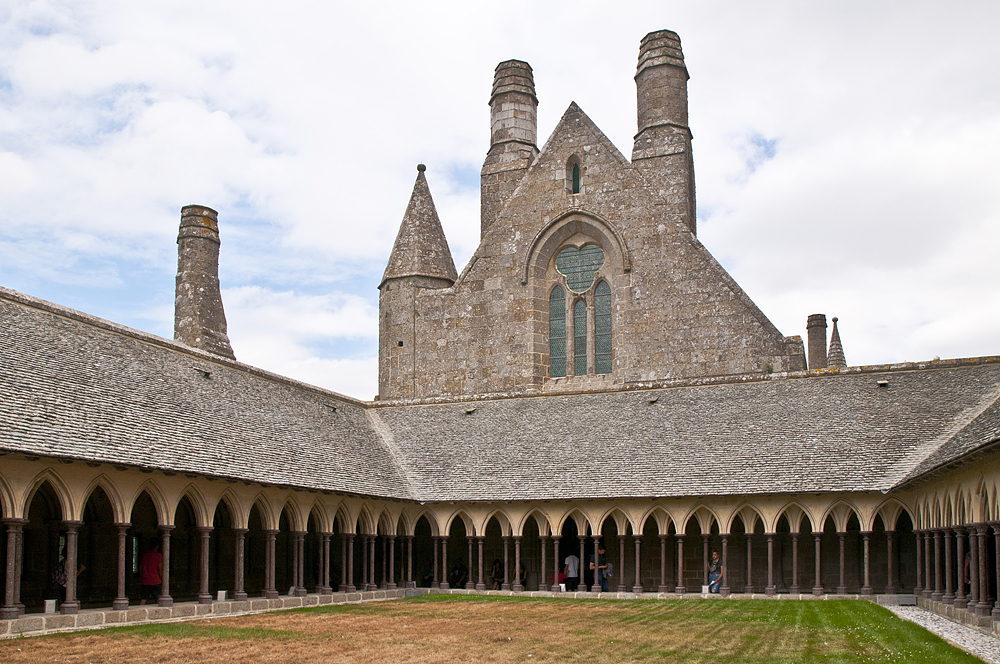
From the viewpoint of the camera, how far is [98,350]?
70.8ft

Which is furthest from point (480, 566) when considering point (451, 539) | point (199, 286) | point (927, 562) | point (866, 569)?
point (199, 286)

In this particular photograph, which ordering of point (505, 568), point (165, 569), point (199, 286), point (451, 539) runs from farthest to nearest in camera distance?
point (199, 286), point (451, 539), point (505, 568), point (165, 569)

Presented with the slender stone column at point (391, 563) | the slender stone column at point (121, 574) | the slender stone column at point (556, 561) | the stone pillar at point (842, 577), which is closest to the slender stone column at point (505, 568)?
the slender stone column at point (556, 561)

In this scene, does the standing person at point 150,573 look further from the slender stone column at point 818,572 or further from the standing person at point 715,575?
the slender stone column at point 818,572

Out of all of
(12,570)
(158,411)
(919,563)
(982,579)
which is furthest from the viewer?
(919,563)

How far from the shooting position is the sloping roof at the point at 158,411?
59.2ft

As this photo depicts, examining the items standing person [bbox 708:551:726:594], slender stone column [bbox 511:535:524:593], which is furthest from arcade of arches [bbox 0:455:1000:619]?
standing person [bbox 708:551:726:594]

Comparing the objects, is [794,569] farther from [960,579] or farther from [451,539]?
[451,539]

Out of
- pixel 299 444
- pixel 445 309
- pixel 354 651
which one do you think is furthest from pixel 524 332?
pixel 354 651

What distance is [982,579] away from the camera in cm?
1698

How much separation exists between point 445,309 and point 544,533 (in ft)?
38.3

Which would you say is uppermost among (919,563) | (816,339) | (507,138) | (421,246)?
(507,138)

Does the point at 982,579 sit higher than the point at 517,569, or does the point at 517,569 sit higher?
the point at 982,579

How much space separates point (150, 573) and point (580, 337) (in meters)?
18.2
